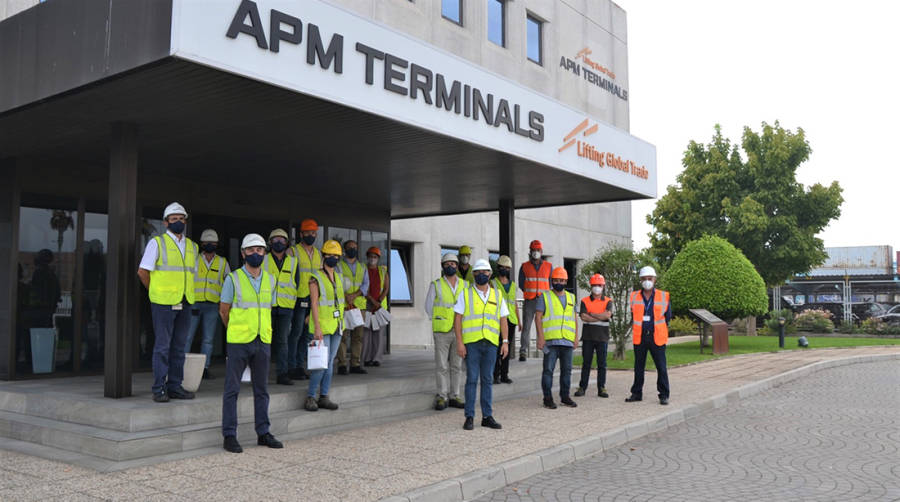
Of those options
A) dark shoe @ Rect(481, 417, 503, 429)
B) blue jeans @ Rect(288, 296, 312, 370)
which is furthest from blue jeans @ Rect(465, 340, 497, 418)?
blue jeans @ Rect(288, 296, 312, 370)

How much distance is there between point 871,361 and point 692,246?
19.5 ft

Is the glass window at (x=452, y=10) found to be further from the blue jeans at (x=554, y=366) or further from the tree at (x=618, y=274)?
the blue jeans at (x=554, y=366)

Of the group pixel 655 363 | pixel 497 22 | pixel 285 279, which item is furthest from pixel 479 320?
pixel 497 22

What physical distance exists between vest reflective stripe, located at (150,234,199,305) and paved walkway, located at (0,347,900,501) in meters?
1.89

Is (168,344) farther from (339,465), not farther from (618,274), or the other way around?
(618,274)

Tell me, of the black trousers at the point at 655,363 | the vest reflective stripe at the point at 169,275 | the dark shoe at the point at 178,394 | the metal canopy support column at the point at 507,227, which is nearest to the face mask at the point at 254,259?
the vest reflective stripe at the point at 169,275

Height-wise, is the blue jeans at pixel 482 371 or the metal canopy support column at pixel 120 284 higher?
the metal canopy support column at pixel 120 284

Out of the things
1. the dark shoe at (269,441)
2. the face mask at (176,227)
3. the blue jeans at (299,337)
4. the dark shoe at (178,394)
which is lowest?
the dark shoe at (269,441)

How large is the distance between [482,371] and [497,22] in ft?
55.2

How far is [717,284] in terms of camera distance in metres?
21.5

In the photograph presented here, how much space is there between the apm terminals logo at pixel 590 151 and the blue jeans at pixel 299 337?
4.66 m

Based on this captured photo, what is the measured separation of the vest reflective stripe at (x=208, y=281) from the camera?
9188 millimetres

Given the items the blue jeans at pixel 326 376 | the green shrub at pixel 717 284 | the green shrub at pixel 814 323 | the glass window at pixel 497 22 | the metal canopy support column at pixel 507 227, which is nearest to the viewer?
the blue jeans at pixel 326 376

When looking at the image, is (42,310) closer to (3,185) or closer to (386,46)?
(3,185)
